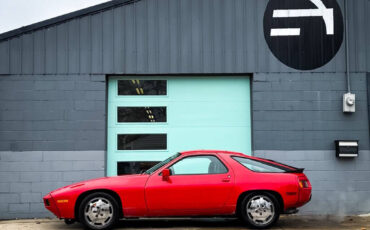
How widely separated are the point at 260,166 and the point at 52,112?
4920 mm

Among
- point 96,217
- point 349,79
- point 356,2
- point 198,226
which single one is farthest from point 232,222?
point 356,2

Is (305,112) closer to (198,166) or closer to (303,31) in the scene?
(303,31)

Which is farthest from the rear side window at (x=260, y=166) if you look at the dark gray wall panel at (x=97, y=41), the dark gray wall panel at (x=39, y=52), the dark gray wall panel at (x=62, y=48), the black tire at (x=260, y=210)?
the dark gray wall panel at (x=39, y=52)

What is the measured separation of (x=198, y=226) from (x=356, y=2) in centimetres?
633

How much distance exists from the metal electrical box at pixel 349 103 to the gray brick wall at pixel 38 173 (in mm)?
5367

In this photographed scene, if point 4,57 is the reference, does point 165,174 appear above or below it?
below

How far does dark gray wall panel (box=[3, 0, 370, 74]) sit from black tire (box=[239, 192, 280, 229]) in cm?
369

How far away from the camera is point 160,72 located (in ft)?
37.0

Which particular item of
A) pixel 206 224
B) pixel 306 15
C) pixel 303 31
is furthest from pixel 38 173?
pixel 306 15

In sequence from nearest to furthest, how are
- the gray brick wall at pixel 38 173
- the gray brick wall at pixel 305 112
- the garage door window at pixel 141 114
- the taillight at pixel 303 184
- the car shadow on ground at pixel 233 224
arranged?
the taillight at pixel 303 184, the car shadow on ground at pixel 233 224, the gray brick wall at pixel 38 173, the gray brick wall at pixel 305 112, the garage door window at pixel 141 114

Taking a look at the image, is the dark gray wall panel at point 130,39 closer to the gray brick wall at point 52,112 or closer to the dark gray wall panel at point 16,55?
the gray brick wall at point 52,112

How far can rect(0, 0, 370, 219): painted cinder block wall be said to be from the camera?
11.0m

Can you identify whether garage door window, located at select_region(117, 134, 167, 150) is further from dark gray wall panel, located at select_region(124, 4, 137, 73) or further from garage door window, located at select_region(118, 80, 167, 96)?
dark gray wall panel, located at select_region(124, 4, 137, 73)

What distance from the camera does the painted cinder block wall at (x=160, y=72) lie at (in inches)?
434
